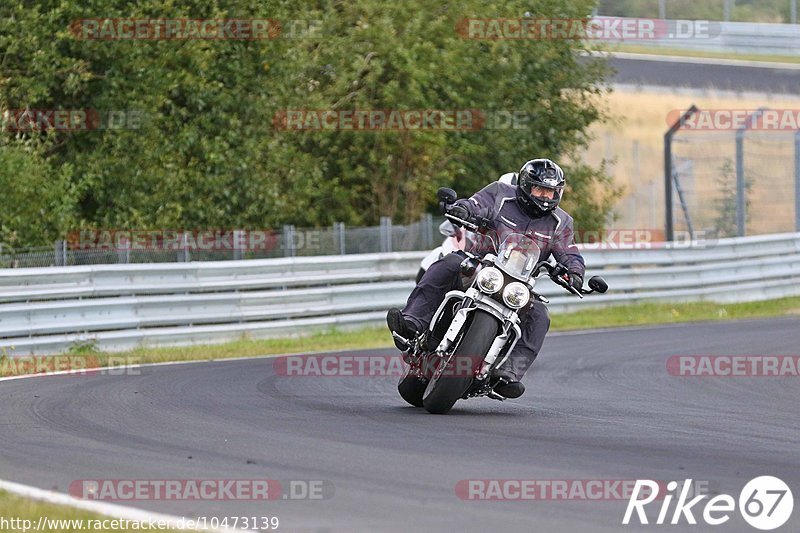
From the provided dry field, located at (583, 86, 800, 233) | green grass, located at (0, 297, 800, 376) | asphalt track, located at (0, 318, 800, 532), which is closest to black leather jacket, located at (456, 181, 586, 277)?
asphalt track, located at (0, 318, 800, 532)

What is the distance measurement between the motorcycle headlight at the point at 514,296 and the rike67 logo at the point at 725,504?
266 cm

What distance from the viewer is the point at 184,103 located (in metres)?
21.5

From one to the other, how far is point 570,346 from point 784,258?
8548mm

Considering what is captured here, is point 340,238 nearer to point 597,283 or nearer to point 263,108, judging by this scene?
point 263,108

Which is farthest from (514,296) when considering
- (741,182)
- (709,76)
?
(709,76)

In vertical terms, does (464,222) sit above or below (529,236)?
above

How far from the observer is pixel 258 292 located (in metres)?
17.8

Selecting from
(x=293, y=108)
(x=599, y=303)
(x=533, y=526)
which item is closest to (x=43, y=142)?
(x=293, y=108)

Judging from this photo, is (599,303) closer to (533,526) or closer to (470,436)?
(470,436)

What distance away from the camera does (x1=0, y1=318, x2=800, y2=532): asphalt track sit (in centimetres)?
632

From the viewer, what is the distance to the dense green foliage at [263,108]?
20.1m

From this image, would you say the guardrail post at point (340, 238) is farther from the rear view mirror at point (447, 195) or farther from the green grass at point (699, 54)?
the green grass at point (699, 54)

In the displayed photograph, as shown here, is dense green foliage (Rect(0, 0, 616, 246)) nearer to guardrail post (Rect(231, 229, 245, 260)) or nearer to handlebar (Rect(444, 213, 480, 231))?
guardrail post (Rect(231, 229, 245, 260))

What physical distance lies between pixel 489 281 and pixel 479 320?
259 mm
